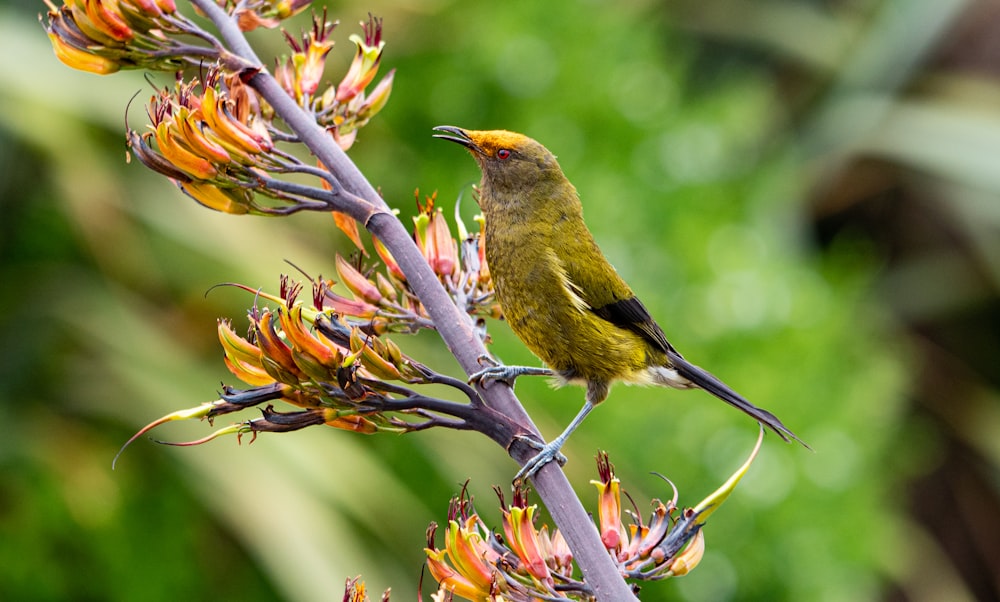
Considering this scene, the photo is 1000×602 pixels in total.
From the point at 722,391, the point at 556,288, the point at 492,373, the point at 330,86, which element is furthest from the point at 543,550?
the point at 330,86

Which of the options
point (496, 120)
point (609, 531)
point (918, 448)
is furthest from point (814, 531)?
point (609, 531)

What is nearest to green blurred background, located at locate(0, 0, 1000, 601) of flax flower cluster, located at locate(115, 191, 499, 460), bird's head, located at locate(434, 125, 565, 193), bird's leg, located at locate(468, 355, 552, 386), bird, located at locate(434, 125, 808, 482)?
bird, located at locate(434, 125, 808, 482)

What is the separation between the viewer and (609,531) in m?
1.61

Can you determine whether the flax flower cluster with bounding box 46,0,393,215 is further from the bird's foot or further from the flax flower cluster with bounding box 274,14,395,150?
the bird's foot

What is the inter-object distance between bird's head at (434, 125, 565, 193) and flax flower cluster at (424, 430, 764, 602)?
0.78m

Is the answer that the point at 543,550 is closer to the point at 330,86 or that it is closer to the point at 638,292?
the point at 330,86

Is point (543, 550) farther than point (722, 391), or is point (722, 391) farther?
point (722, 391)

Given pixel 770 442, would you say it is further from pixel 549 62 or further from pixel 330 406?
pixel 330 406

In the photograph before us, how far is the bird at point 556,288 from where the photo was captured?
218cm

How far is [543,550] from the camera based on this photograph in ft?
5.25

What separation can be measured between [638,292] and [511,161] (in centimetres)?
370

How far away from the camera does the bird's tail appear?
183cm

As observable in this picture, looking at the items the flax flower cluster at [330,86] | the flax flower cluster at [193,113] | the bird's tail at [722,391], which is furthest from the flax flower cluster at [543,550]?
the flax flower cluster at [330,86]

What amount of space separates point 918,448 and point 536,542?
22.9ft
